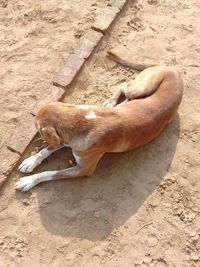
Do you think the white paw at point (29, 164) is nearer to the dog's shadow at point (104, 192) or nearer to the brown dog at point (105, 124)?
the brown dog at point (105, 124)

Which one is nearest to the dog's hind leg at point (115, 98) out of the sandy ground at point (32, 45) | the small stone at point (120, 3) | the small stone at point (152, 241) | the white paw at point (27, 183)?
the sandy ground at point (32, 45)

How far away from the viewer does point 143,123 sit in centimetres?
436

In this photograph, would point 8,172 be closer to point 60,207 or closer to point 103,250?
point 60,207

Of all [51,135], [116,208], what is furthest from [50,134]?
[116,208]

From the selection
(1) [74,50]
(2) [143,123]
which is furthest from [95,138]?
(1) [74,50]

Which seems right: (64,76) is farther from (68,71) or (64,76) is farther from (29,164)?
(29,164)

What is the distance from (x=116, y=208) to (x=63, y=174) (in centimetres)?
61

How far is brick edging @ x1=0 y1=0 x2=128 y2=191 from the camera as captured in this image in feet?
15.2

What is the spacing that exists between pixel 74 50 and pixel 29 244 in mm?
2341

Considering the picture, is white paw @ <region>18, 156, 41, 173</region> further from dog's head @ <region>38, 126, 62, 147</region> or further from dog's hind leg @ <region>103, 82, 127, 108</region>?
dog's hind leg @ <region>103, 82, 127, 108</region>

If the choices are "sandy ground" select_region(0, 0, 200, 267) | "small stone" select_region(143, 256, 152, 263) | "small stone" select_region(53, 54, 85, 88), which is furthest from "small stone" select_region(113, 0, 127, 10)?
"small stone" select_region(143, 256, 152, 263)

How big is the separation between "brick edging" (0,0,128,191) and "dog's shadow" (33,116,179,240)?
1.09 feet

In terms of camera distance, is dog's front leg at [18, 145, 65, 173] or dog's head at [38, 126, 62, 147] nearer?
dog's head at [38, 126, 62, 147]

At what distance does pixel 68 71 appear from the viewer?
5211mm
